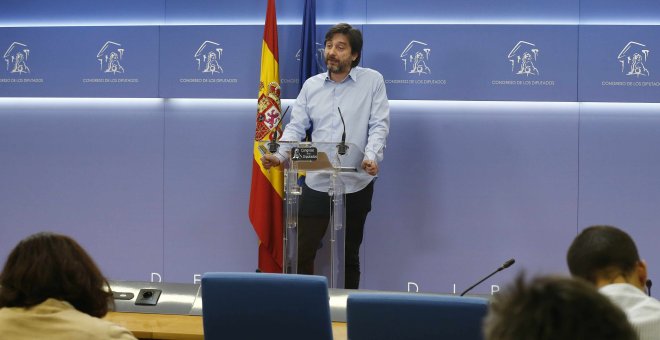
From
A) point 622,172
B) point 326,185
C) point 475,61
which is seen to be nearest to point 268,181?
point 326,185

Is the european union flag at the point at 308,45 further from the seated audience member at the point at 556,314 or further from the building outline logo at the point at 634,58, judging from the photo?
the seated audience member at the point at 556,314

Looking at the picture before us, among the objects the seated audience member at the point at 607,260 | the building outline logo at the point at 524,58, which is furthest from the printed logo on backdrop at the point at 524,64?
the seated audience member at the point at 607,260

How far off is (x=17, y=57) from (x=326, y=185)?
3384mm

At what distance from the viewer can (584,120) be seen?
6.25m

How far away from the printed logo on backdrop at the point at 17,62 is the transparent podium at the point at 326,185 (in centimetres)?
310

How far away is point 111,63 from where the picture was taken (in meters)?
6.74

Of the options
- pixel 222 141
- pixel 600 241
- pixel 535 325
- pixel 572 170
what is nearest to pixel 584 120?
pixel 572 170

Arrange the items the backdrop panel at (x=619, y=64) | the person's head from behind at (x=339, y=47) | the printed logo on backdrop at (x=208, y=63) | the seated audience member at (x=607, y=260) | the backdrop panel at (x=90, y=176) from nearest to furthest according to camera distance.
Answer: the seated audience member at (x=607, y=260)
the person's head from behind at (x=339, y=47)
the backdrop panel at (x=619, y=64)
the printed logo on backdrop at (x=208, y=63)
the backdrop panel at (x=90, y=176)

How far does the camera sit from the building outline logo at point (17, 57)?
22.6 feet

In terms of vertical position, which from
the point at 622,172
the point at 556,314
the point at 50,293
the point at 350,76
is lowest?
the point at 50,293

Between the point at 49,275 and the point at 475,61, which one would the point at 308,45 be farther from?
the point at 49,275

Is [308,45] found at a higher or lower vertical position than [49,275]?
higher

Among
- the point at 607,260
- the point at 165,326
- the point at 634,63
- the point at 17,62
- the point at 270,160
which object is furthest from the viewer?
the point at 17,62

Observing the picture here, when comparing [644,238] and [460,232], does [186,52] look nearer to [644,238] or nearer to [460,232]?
[460,232]
